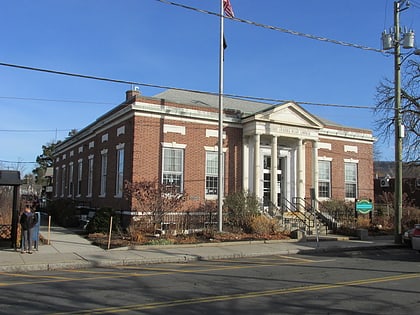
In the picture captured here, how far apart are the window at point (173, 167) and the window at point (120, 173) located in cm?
247

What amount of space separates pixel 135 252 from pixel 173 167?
715cm

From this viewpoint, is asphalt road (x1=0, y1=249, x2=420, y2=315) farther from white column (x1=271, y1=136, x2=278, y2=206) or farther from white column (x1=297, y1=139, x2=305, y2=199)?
white column (x1=297, y1=139, x2=305, y2=199)

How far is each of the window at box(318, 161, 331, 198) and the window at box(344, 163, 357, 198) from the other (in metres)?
1.47

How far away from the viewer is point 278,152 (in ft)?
81.3

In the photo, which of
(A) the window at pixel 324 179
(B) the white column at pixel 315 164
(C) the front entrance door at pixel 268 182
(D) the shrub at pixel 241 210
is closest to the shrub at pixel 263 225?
(D) the shrub at pixel 241 210

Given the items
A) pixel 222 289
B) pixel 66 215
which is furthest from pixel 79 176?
pixel 222 289

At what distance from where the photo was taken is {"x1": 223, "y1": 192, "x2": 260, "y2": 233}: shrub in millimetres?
20484

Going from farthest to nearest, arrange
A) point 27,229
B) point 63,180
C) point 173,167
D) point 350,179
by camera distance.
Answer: point 63,180, point 350,179, point 173,167, point 27,229

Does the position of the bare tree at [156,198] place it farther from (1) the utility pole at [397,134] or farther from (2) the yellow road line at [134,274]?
(1) the utility pole at [397,134]

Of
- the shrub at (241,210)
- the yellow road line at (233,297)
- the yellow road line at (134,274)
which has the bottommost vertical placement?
the yellow road line at (134,274)

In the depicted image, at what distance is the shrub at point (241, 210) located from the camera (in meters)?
20.5

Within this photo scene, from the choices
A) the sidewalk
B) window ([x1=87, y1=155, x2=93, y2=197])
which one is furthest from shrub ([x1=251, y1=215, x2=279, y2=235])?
window ([x1=87, y1=155, x2=93, y2=197])

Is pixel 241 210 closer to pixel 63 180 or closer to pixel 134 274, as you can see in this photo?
pixel 134 274

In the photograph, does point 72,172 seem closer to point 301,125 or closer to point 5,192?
point 5,192
